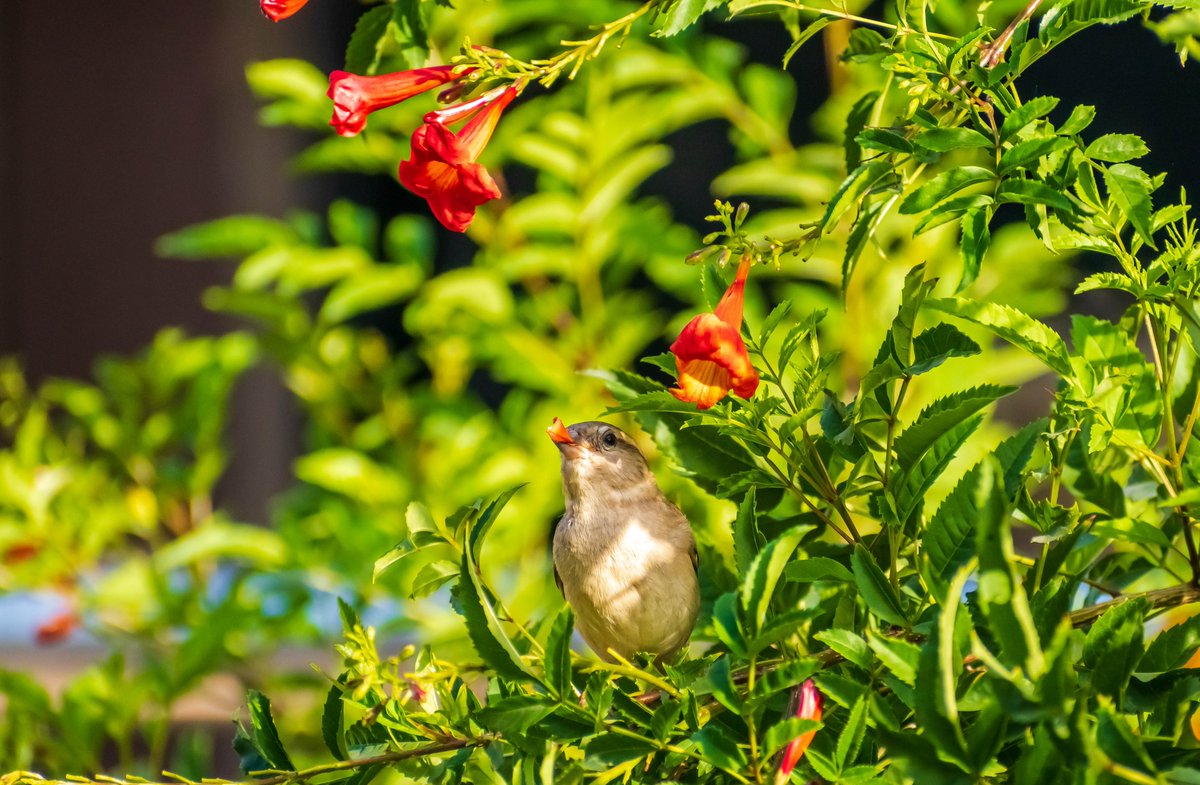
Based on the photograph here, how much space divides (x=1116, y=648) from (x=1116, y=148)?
0.28m

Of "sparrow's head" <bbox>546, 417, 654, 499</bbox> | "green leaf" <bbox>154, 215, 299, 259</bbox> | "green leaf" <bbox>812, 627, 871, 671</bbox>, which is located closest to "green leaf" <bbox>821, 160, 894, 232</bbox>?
"green leaf" <bbox>812, 627, 871, 671</bbox>

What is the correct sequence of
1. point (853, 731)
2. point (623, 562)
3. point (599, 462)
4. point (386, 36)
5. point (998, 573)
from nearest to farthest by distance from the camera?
point (998, 573)
point (853, 731)
point (386, 36)
point (623, 562)
point (599, 462)

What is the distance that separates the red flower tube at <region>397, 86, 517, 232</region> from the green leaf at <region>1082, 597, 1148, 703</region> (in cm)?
42

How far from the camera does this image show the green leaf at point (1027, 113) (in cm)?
68

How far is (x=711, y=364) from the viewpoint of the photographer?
72 cm

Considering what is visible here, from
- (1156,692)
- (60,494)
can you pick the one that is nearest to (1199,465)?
(1156,692)

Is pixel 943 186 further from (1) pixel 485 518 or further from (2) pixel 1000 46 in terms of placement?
(1) pixel 485 518

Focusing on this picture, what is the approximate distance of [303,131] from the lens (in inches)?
127

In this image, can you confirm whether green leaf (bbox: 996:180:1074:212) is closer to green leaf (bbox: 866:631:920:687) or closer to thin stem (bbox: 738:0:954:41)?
thin stem (bbox: 738:0:954:41)

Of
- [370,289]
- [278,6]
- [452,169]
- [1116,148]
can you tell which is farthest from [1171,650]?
[370,289]

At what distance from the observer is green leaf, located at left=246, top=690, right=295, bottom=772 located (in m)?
0.78

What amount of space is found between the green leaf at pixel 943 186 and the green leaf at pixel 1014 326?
56 millimetres

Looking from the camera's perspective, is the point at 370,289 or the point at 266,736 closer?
the point at 266,736

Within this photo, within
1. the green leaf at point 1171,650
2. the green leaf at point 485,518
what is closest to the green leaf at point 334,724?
the green leaf at point 485,518
